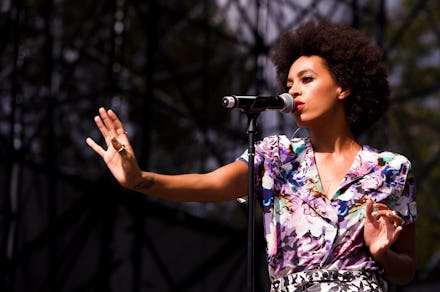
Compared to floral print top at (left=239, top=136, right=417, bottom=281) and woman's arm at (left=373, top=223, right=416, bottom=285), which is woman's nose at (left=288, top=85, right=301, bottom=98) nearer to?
floral print top at (left=239, top=136, right=417, bottom=281)

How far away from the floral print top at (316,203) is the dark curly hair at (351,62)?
0.58 feet

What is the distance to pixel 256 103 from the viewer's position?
9.73 feet

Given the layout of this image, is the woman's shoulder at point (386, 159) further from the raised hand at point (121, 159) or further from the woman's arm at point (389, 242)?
the raised hand at point (121, 159)

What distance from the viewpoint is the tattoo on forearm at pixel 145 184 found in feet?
9.47

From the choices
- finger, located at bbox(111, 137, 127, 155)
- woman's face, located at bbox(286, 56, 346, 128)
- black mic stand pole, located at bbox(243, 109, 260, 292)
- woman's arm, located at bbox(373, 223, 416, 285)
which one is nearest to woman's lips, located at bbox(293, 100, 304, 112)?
woman's face, located at bbox(286, 56, 346, 128)

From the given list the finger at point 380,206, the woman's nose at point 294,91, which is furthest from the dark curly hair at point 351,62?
the finger at point 380,206

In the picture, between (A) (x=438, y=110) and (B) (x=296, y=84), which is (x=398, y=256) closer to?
(B) (x=296, y=84)

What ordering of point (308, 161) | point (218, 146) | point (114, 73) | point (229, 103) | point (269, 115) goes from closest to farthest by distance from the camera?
1. point (229, 103)
2. point (308, 161)
3. point (114, 73)
4. point (269, 115)
5. point (218, 146)

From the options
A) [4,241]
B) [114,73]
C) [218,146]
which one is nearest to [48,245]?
[4,241]

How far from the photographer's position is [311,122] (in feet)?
10.4

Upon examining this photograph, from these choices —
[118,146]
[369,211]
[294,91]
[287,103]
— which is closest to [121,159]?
[118,146]

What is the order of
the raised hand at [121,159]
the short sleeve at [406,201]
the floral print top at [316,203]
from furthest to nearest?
the short sleeve at [406,201] < the floral print top at [316,203] < the raised hand at [121,159]

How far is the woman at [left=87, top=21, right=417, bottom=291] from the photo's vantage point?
9.66ft

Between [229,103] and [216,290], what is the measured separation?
12.3ft
